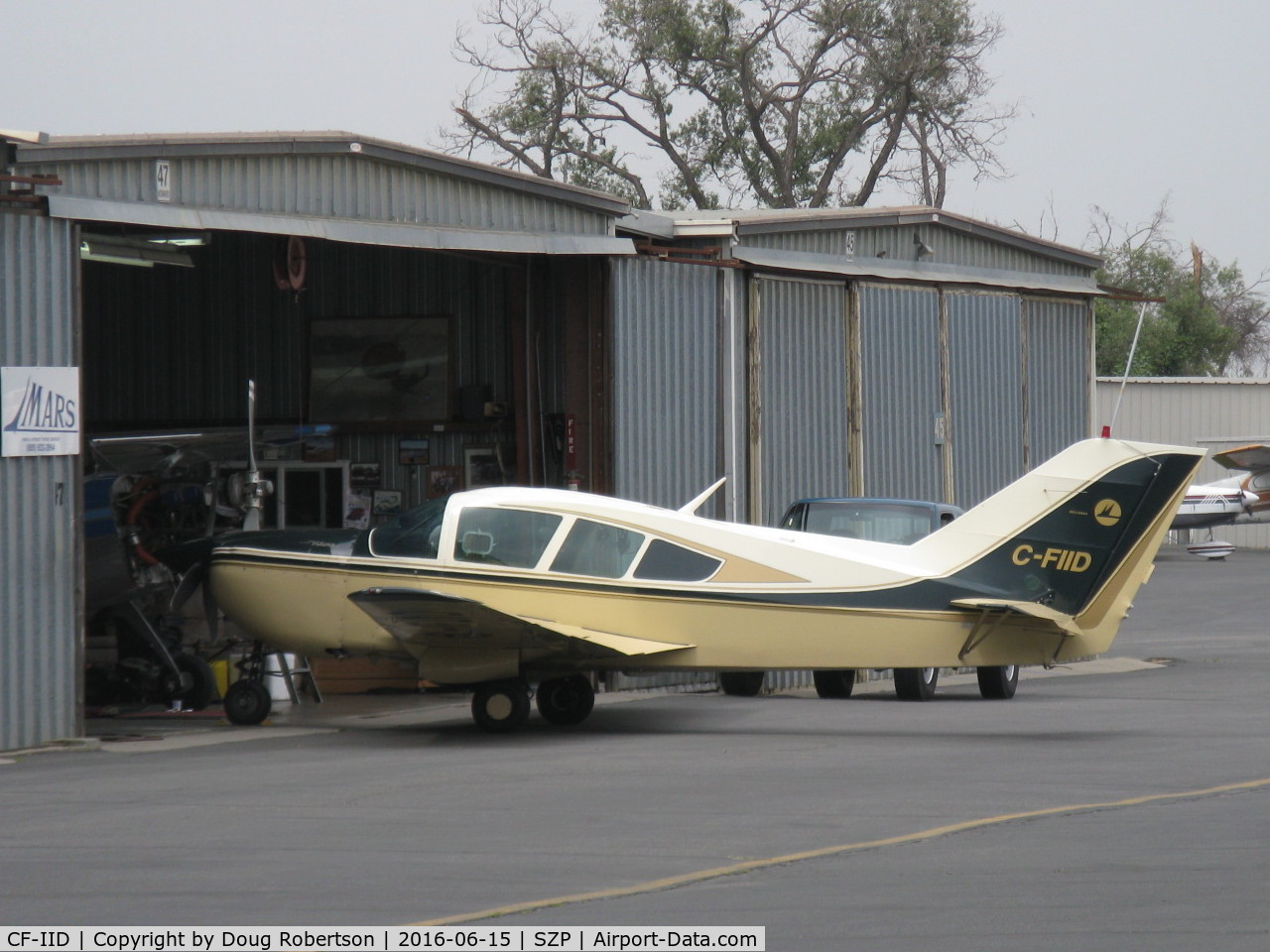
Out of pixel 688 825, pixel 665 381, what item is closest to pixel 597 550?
pixel 688 825

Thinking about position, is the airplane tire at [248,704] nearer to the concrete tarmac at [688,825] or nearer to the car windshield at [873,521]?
the concrete tarmac at [688,825]

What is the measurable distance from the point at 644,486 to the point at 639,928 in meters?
12.2

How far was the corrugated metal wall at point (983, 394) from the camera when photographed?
76.5ft

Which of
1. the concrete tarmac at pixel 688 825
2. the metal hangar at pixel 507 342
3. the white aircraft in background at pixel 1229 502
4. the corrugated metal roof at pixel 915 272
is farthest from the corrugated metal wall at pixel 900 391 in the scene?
the white aircraft in background at pixel 1229 502

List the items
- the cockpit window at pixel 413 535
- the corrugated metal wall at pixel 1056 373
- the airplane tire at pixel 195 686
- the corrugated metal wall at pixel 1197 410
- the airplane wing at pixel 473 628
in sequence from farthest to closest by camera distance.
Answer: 1. the corrugated metal wall at pixel 1197 410
2. the corrugated metal wall at pixel 1056 373
3. the airplane tire at pixel 195 686
4. the cockpit window at pixel 413 535
5. the airplane wing at pixel 473 628

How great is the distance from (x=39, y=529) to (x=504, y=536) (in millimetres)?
3773

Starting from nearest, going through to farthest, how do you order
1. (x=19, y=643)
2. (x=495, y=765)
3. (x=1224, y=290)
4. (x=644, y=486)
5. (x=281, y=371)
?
(x=495, y=765), (x=19, y=643), (x=644, y=486), (x=281, y=371), (x=1224, y=290)

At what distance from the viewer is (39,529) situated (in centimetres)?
1305

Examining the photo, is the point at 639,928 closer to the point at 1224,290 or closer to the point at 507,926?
the point at 507,926

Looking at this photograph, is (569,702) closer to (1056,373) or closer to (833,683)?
(833,683)

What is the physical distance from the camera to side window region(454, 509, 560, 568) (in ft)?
43.8

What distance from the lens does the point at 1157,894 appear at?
274 inches

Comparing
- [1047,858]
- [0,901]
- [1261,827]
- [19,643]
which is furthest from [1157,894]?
[19,643]

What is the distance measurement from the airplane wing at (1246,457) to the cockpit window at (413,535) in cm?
3456
